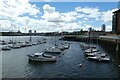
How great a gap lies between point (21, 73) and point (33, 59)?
498 inches

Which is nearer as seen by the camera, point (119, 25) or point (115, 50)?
point (115, 50)

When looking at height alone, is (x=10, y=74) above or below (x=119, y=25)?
below

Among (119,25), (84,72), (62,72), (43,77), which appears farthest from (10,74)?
(119,25)

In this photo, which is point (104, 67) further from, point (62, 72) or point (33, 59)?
point (33, 59)

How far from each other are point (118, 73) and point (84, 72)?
496 cm

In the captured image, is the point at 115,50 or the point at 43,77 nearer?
the point at 43,77

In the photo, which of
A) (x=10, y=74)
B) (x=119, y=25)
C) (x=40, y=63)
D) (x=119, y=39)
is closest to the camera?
(x=10, y=74)

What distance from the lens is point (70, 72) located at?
35375 mm

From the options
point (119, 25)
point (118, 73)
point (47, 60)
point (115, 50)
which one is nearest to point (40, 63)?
point (47, 60)

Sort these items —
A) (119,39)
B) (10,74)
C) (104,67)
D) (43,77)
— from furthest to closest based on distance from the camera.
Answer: (119,39) → (104,67) → (10,74) → (43,77)

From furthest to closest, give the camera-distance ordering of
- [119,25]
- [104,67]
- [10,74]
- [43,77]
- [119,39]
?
[119,25] < [119,39] < [104,67] < [10,74] < [43,77]

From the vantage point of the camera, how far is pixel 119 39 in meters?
59.0

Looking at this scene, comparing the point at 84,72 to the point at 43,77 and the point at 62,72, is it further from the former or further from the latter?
the point at 43,77

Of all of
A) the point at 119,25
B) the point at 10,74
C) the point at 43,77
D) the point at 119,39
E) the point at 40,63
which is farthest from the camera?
the point at 119,25
